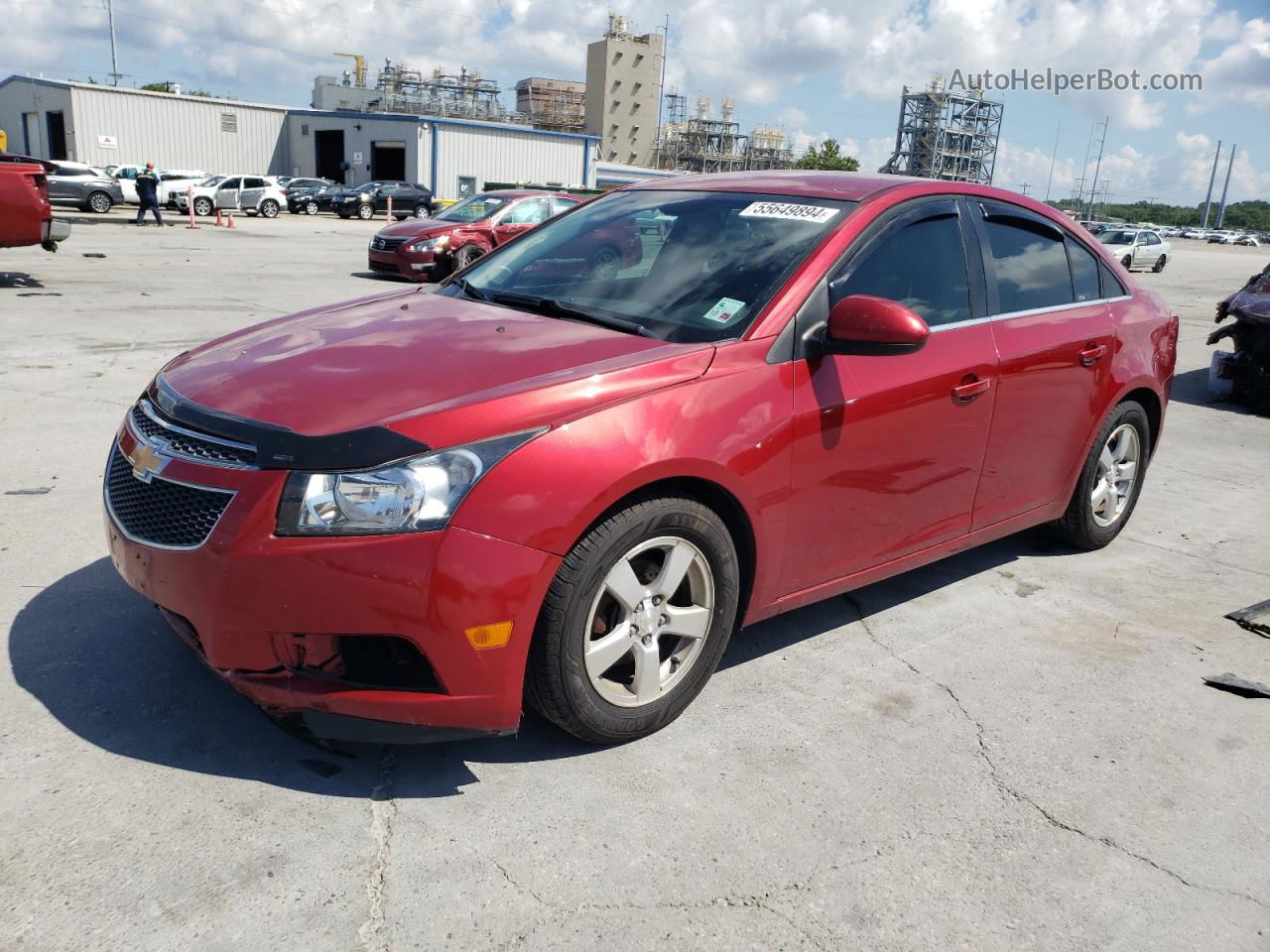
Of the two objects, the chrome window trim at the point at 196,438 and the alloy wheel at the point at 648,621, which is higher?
the chrome window trim at the point at 196,438

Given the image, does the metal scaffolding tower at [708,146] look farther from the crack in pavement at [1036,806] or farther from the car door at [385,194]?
the crack in pavement at [1036,806]

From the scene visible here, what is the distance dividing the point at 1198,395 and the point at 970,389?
316 inches

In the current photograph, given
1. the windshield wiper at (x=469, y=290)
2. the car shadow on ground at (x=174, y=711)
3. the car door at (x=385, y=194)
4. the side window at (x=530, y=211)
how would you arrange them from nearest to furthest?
1. the car shadow on ground at (x=174, y=711)
2. the windshield wiper at (x=469, y=290)
3. the side window at (x=530, y=211)
4. the car door at (x=385, y=194)

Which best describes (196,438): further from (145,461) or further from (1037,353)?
(1037,353)

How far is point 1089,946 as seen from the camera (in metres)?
2.41

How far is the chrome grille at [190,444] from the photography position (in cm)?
267

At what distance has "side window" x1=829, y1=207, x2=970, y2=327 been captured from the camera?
3.63m

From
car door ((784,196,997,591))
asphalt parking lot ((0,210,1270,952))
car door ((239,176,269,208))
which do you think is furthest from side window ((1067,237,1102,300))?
car door ((239,176,269,208))

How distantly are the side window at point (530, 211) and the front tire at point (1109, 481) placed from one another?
45.6 ft

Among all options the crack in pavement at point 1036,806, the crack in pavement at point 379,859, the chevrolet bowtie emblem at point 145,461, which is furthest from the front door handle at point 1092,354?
the chevrolet bowtie emblem at point 145,461

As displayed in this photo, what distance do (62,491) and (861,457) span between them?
3.92m

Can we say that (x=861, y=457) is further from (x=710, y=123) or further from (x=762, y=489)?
(x=710, y=123)

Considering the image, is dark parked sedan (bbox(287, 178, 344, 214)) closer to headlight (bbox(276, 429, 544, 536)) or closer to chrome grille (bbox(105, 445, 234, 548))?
chrome grille (bbox(105, 445, 234, 548))

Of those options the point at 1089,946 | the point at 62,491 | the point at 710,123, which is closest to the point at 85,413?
the point at 62,491
